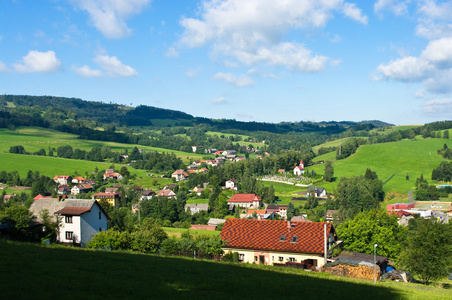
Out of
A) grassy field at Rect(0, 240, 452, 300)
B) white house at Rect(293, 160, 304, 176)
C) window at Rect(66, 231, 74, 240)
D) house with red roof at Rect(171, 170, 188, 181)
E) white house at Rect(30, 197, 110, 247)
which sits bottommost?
house with red roof at Rect(171, 170, 188, 181)

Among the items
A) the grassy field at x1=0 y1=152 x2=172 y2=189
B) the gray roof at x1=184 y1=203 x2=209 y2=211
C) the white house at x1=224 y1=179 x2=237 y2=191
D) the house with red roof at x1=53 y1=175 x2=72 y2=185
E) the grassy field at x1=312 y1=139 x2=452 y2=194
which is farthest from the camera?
the white house at x1=224 y1=179 x2=237 y2=191

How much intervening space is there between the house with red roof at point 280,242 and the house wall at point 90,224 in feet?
43.3

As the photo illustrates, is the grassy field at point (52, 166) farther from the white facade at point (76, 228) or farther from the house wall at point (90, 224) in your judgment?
the white facade at point (76, 228)

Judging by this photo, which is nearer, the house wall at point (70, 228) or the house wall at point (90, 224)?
the house wall at point (70, 228)

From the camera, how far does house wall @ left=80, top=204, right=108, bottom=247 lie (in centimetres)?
4088

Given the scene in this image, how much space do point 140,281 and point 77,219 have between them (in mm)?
26284

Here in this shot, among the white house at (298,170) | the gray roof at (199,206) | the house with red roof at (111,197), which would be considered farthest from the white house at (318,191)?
the house with red roof at (111,197)

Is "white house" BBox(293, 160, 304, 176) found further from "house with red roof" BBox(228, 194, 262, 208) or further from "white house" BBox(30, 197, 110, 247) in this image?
→ "white house" BBox(30, 197, 110, 247)

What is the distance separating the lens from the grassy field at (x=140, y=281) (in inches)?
556

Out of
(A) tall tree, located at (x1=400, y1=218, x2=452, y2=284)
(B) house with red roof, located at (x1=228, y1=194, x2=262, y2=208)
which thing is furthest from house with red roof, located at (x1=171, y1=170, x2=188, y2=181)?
(A) tall tree, located at (x1=400, y1=218, x2=452, y2=284)

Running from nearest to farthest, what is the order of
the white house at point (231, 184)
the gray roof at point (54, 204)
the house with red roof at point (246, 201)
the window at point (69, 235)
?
the window at point (69, 235), the gray roof at point (54, 204), the house with red roof at point (246, 201), the white house at point (231, 184)

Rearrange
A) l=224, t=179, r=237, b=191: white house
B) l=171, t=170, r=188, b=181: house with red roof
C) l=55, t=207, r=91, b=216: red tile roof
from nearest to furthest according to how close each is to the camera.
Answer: l=55, t=207, r=91, b=216: red tile roof
l=224, t=179, r=237, b=191: white house
l=171, t=170, r=188, b=181: house with red roof

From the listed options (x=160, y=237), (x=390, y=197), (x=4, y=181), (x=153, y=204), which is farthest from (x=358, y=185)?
(x=4, y=181)

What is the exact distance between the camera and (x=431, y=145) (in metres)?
168
